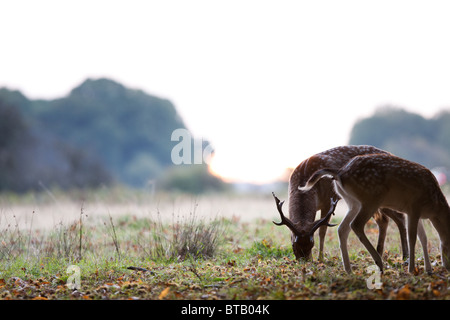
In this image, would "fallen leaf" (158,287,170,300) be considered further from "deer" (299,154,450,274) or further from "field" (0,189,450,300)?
"deer" (299,154,450,274)

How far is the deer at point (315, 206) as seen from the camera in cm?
680

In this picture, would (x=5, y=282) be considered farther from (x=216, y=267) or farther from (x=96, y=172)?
(x=96, y=172)

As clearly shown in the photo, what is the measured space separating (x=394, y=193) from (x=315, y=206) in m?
1.49

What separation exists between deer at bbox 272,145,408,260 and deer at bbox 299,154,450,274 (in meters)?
0.79

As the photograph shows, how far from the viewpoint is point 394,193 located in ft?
19.4

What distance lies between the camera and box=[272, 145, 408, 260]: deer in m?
6.80

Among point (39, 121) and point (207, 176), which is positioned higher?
point (39, 121)

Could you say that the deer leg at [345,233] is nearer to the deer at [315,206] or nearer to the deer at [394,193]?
the deer at [394,193]

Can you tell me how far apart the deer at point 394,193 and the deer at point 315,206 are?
788 millimetres

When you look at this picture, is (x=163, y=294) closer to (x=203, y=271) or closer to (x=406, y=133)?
(x=203, y=271)
